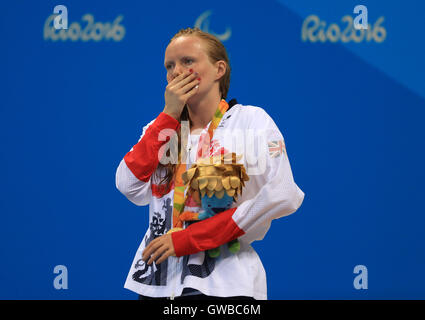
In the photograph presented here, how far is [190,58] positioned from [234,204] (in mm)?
398

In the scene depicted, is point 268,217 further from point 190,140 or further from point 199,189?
point 190,140

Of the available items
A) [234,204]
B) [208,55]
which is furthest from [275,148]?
[208,55]

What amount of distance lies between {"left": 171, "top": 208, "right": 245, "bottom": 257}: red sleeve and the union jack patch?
170 millimetres

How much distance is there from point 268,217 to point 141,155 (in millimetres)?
361

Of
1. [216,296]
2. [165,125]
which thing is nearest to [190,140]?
[165,125]

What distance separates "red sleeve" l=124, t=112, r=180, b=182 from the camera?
1.30 m

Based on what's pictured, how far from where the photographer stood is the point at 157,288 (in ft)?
4.18

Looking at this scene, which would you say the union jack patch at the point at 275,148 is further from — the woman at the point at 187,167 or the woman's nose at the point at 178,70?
the woman's nose at the point at 178,70

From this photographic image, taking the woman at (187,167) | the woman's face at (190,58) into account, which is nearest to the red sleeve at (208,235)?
the woman at (187,167)

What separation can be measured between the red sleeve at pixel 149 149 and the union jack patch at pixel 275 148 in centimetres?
25

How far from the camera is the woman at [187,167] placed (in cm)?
120

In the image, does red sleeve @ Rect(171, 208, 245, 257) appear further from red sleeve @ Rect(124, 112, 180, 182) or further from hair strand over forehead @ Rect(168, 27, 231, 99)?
hair strand over forehead @ Rect(168, 27, 231, 99)

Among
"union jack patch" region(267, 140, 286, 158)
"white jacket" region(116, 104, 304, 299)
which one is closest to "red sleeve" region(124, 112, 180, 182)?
"white jacket" region(116, 104, 304, 299)

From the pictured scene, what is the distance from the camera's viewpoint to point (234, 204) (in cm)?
128
